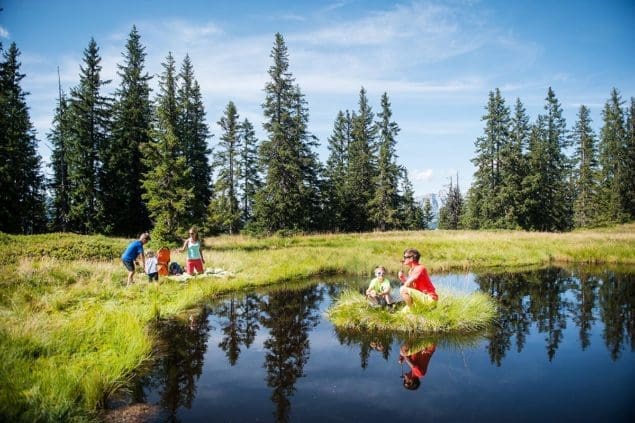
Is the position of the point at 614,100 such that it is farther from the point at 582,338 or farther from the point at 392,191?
the point at 582,338

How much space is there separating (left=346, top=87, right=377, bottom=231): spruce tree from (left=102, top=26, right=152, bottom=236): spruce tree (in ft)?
81.3

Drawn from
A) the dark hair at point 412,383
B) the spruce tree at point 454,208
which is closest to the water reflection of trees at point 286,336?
the dark hair at point 412,383

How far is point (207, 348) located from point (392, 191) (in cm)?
3910

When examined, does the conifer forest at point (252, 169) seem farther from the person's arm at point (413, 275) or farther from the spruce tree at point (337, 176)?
the person's arm at point (413, 275)

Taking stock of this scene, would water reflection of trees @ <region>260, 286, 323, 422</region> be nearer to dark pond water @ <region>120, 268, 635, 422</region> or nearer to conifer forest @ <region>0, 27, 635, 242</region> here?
dark pond water @ <region>120, 268, 635, 422</region>

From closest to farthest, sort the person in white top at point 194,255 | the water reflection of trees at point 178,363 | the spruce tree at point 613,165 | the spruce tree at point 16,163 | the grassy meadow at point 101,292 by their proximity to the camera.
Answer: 1. the grassy meadow at point 101,292
2. the water reflection of trees at point 178,363
3. the person in white top at point 194,255
4. the spruce tree at point 16,163
5. the spruce tree at point 613,165

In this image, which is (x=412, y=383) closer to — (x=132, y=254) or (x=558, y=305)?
(x=558, y=305)

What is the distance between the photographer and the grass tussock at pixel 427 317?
30.7ft

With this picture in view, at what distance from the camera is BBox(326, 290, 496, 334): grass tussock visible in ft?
30.7

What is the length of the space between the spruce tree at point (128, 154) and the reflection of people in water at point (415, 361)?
105 ft

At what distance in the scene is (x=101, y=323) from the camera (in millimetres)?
8273

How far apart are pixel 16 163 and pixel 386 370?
125 feet

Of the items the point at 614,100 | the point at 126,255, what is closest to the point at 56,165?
the point at 126,255

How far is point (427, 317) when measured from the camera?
941 centimetres
